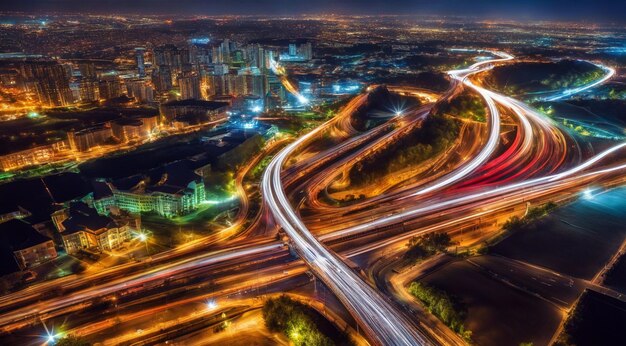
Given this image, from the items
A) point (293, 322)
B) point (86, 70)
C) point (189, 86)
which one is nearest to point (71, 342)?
point (293, 322)

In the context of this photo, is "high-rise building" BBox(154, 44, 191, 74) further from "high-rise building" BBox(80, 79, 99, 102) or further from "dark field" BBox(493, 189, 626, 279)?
"dark field" BBox(493, 189, 626, 279)

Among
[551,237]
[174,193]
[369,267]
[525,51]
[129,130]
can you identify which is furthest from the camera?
[525,51]

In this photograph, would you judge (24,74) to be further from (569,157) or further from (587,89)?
(587,89)

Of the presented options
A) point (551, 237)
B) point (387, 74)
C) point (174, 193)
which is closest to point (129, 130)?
point (174, 193)

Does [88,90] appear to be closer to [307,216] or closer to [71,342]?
[307,216]

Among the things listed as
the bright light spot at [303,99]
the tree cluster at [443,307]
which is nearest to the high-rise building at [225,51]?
the bright light spot at [303,99]

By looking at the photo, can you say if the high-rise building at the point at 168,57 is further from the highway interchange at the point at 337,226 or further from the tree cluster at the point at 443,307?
the tree cluster at the point at 443,307
